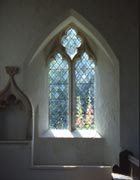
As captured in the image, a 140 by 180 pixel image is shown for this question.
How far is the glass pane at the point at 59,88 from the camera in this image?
18.1 ft

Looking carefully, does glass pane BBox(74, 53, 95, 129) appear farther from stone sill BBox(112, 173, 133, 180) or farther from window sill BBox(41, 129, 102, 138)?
stone sill BBox(112, 173, 133, 180)

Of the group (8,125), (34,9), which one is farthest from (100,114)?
(34,9)

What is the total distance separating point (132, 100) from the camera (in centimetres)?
479

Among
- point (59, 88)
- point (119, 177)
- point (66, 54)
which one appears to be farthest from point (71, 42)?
point (119, 177)

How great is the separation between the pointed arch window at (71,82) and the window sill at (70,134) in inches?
2.9

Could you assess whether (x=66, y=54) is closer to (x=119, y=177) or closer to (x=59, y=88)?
(x=59, y=88)

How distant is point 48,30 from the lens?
195 inches

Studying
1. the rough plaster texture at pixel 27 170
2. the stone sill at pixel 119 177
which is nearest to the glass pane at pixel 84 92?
the rough plaster texture at pixel 27 170

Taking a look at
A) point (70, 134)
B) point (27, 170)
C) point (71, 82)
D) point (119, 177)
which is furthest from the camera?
point (71, 82)

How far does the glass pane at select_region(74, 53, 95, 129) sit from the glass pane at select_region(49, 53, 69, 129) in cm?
16

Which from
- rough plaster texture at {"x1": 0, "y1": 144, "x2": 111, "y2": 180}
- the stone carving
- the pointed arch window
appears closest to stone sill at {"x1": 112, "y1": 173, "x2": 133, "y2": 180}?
rough plaster texture at {"x1": 0, "y1": 144, "x2": 111, "y2": 180}

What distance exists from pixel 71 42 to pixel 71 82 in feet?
2.15

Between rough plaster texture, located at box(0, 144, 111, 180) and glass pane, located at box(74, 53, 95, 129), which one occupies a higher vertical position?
glass pane, located at box(74, 53, 95, 129)

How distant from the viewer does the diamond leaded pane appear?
218 inches
